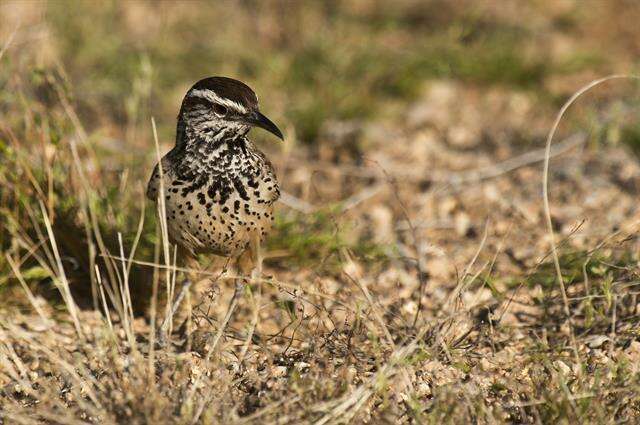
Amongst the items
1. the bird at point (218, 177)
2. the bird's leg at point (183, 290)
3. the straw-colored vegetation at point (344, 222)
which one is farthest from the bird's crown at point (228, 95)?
the bird's leg at point (183, 290)

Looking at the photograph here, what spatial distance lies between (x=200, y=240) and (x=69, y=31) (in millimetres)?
4168

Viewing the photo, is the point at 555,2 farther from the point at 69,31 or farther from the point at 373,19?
the point at 69,31

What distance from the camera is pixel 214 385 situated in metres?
3.61

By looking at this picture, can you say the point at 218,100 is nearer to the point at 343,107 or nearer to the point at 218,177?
the point at 218,177

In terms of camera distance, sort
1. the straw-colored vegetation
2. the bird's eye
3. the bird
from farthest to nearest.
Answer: the bird's eye → the bird → the straw-colored vegetation

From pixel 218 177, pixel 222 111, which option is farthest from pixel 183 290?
pixel 222 111

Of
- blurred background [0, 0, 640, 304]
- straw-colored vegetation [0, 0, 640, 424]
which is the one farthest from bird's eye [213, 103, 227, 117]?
blurred background [0, 0, 640, 304]

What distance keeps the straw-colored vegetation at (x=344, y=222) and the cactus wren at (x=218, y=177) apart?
0.19 m

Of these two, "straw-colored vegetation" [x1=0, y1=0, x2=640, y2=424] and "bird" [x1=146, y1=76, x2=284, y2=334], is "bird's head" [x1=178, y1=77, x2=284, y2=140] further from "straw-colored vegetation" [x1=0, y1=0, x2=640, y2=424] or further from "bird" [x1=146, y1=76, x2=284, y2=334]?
"straw-colored vegetation" [x1=0, y1=0, x2=640, y2=424]

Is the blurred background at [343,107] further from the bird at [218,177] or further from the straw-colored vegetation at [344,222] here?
the bird at [218,177]

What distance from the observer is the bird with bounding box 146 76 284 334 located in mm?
4062

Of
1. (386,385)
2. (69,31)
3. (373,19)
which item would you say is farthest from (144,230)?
(373,19)

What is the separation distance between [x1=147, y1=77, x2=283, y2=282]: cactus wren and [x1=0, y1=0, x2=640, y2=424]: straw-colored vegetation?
0.19m

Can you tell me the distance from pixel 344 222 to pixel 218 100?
4.78ft
